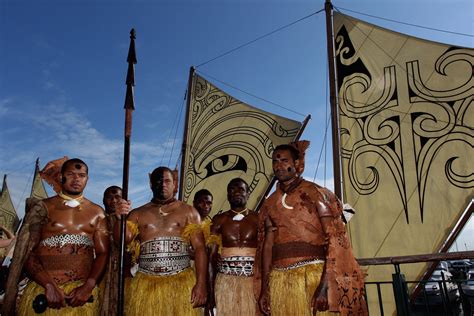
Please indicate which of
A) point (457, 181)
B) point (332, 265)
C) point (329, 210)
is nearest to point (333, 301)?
point (332, 265)

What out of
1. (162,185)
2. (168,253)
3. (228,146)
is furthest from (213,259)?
(228,146)

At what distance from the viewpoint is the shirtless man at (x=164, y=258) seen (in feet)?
9.49

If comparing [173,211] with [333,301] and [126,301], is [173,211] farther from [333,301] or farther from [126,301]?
[333,301]

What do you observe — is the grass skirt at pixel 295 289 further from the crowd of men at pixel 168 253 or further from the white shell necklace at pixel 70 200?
the white shell necklace at pixel 70 200

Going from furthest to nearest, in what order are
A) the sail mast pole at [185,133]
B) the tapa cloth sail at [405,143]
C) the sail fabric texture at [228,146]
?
the sail mast pole at [185,133] < the sail fabric texture at [228,146] < the tapa cloth sail at [405,143]

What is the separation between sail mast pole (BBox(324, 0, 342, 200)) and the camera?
314 inches

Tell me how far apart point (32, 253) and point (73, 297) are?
44 centimetres

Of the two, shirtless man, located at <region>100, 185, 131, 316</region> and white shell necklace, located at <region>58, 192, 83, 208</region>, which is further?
white shell necklace, located at <region>58, 192, 83, 208</region>

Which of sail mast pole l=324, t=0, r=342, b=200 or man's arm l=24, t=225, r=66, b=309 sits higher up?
sail mast pole l=324, t=0, r=342, b=200

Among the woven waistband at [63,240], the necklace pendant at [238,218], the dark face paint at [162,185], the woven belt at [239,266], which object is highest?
the dark face paint at [162,185]

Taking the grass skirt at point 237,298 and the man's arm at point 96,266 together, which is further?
the grass skirt at point 237,298

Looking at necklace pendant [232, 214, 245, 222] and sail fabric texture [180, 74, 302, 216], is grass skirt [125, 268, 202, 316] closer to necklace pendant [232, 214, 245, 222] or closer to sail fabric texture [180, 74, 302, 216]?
necklace pendant [232, 214, 245, 222]

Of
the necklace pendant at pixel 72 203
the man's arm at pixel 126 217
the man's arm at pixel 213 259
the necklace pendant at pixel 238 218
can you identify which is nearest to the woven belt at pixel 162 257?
the man's arm at pixel 126 217

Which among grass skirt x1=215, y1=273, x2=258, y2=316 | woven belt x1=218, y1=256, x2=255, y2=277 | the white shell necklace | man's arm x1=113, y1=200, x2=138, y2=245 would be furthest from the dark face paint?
Result: grass skirt x1=215, y1=273, x2=258, y2=316
